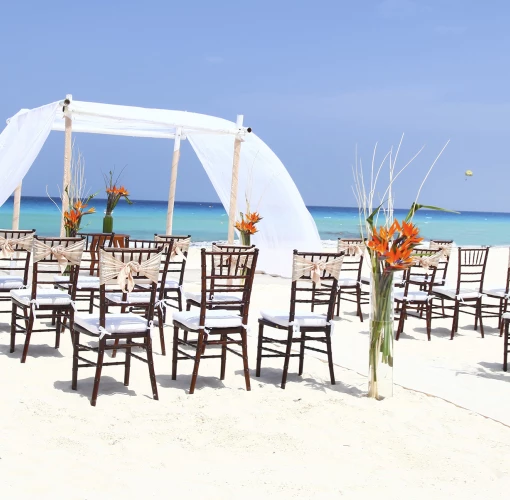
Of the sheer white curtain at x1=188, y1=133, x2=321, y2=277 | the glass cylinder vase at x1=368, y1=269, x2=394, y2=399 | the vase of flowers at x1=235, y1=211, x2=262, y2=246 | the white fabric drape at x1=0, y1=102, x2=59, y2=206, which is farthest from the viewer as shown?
the sheer white curtain at x1=188, y1=133, x2=321, y2=277

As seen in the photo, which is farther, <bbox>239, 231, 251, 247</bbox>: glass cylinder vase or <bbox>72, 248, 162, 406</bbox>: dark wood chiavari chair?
<bbox>239, 231, 251, 247</bbox>: glass cylinder vase

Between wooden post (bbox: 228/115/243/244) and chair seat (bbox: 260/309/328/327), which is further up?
wooden post (bbox: 228/115/243/244)

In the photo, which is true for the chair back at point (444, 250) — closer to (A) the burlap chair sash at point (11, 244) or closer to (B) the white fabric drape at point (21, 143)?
(A) the burlap chair sash at point (11, 244)

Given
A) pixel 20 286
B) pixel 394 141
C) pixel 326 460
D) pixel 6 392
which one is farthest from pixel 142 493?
pixel 20 286

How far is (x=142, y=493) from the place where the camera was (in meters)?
3.18

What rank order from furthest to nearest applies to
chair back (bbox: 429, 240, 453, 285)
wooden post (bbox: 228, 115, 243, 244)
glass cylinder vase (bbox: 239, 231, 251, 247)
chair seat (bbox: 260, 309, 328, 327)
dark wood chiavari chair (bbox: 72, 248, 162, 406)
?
wooden post (bbox: 228, 115, 243, 244) < glass cylinder vase (bbox: 239, 231, 251, 247) < chair back (bbox: 429, 240, 453, 285) < chair seat (bbox: 260, 309, 328, 327) < dark wood chiavari chair (bbox: 72, 248, 162, 406)

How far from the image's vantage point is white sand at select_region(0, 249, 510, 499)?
3.36 m

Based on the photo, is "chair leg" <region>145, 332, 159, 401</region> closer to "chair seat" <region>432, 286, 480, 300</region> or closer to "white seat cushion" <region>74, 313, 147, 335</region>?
"white seat cushion" <region>74, 313, 147, 335</region>

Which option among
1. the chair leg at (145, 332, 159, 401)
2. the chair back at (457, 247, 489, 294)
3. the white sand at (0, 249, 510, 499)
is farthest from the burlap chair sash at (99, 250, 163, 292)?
the chair back at (457, 247, 489, 294)

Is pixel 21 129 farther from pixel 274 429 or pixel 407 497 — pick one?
pixel 407 497

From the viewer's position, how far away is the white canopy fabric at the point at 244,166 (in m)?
10.0

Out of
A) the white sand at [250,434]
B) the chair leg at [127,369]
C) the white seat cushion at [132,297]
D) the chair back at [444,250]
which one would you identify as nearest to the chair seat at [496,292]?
the chair back at [444,250]

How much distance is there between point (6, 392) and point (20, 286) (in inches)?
80.1

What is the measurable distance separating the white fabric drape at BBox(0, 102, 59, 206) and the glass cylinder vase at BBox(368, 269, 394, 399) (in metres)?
5.51
